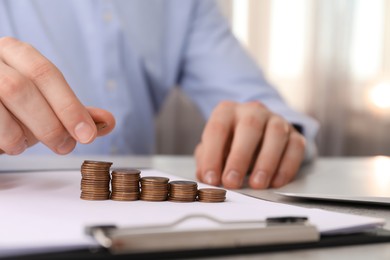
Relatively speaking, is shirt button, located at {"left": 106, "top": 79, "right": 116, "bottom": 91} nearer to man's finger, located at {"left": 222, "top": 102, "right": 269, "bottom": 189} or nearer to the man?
the man

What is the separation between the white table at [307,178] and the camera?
0.39m

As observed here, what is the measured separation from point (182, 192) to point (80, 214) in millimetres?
117

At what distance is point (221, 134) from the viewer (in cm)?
83

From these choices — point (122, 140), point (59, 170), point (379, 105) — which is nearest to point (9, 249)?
point (59, 170)

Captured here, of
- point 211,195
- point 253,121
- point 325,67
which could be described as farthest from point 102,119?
point 325,67

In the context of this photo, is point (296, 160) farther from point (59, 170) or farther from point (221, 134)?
point (59, 170)

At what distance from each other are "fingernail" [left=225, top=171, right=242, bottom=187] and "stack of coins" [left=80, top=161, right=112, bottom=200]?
0.70 feet

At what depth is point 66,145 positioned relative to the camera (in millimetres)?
629

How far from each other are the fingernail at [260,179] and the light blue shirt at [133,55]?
65 centimetres

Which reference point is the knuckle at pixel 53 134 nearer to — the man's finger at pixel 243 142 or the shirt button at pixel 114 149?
the man's finger at pixel 243 142

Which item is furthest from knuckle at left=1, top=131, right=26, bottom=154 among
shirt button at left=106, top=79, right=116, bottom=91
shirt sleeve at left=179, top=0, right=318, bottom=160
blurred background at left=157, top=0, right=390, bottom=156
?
blurred background at left=157, top=0, right=390, bottom=156

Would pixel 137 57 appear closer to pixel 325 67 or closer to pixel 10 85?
pixel 10 85

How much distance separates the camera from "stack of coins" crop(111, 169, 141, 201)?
1.82 feet

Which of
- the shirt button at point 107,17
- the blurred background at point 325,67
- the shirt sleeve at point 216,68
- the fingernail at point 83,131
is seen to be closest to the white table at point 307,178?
the fingernail at point 83,131
